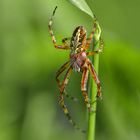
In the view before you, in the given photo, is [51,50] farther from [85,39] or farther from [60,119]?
[85,39]

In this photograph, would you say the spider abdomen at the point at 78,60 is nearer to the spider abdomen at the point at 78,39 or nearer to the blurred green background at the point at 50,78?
the spider abdomen at the point at 78,39

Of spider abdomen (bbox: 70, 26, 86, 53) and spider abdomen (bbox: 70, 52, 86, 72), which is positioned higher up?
spider abdomen (bbox: 70, 26, 86, 53)

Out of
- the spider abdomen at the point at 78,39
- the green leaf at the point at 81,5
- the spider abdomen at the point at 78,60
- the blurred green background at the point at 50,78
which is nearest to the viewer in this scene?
the green leaf at the point at 81,5

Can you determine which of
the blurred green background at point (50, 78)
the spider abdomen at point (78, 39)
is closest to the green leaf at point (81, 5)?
the spider abdomen at point (78, 39)

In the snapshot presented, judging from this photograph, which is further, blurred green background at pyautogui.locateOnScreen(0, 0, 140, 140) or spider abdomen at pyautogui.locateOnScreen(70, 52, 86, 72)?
blurred green background at pyautogui.locateOnScreen(0, 0, 140, 140)

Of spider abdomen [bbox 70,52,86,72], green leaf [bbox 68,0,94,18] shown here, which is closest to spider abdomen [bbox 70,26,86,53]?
spider abdomen [bbox 70,52,86,72]

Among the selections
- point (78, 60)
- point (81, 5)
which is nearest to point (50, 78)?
point (78, 60)

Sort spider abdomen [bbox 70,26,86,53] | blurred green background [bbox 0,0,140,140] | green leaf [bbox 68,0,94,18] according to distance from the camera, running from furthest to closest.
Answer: blurred green background [bbox 0,0,140,140] < spider abdomen [bbox 70,26,86,53] < green leaf [bbox 68,0,94,18]

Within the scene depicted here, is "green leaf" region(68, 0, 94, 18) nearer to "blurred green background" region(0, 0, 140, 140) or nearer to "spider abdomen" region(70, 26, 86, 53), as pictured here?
"spider abdomen" region(70, 26, 86, 53)
